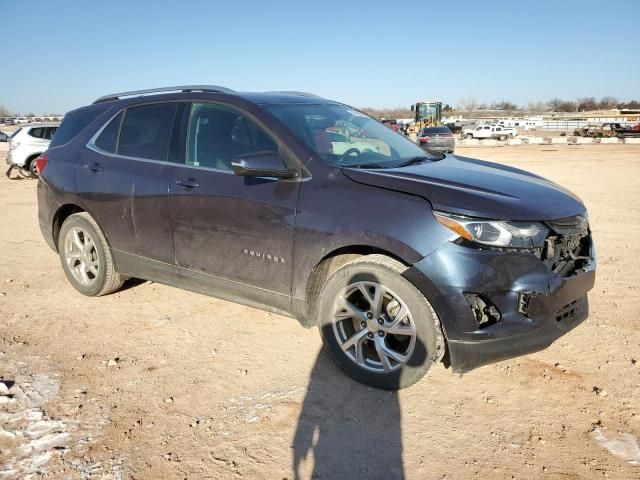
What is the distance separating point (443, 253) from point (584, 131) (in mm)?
50779

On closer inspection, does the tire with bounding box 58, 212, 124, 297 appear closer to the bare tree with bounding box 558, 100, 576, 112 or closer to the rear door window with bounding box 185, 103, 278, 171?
the rear door window with bounding box 185, 103, 278, 171

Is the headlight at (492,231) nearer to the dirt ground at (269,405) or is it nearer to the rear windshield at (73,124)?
the dirt ground at (269,405)

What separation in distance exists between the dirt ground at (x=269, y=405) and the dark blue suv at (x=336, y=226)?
1.02 feet

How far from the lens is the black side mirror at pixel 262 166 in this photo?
3.06 m

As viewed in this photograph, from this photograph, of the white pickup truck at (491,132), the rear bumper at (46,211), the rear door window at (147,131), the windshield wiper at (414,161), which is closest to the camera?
the windshield wiper at (414,161)

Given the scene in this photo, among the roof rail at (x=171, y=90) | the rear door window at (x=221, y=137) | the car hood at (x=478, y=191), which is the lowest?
the car hood at (x=478, y=191)

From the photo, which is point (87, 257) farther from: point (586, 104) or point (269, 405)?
point (586, 104)

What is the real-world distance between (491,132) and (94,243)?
154 feet

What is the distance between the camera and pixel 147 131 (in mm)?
4031

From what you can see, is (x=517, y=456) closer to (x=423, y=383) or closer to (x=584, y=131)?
(x=423, y=383)

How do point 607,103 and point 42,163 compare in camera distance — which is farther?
point 607,103

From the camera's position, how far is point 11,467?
7.61 ft

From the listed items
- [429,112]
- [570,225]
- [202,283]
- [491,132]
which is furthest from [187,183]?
[491,132]

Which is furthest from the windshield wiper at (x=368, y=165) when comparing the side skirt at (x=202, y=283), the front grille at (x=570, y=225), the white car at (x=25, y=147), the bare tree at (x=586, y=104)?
the bare tree at (x=586, y=104)
